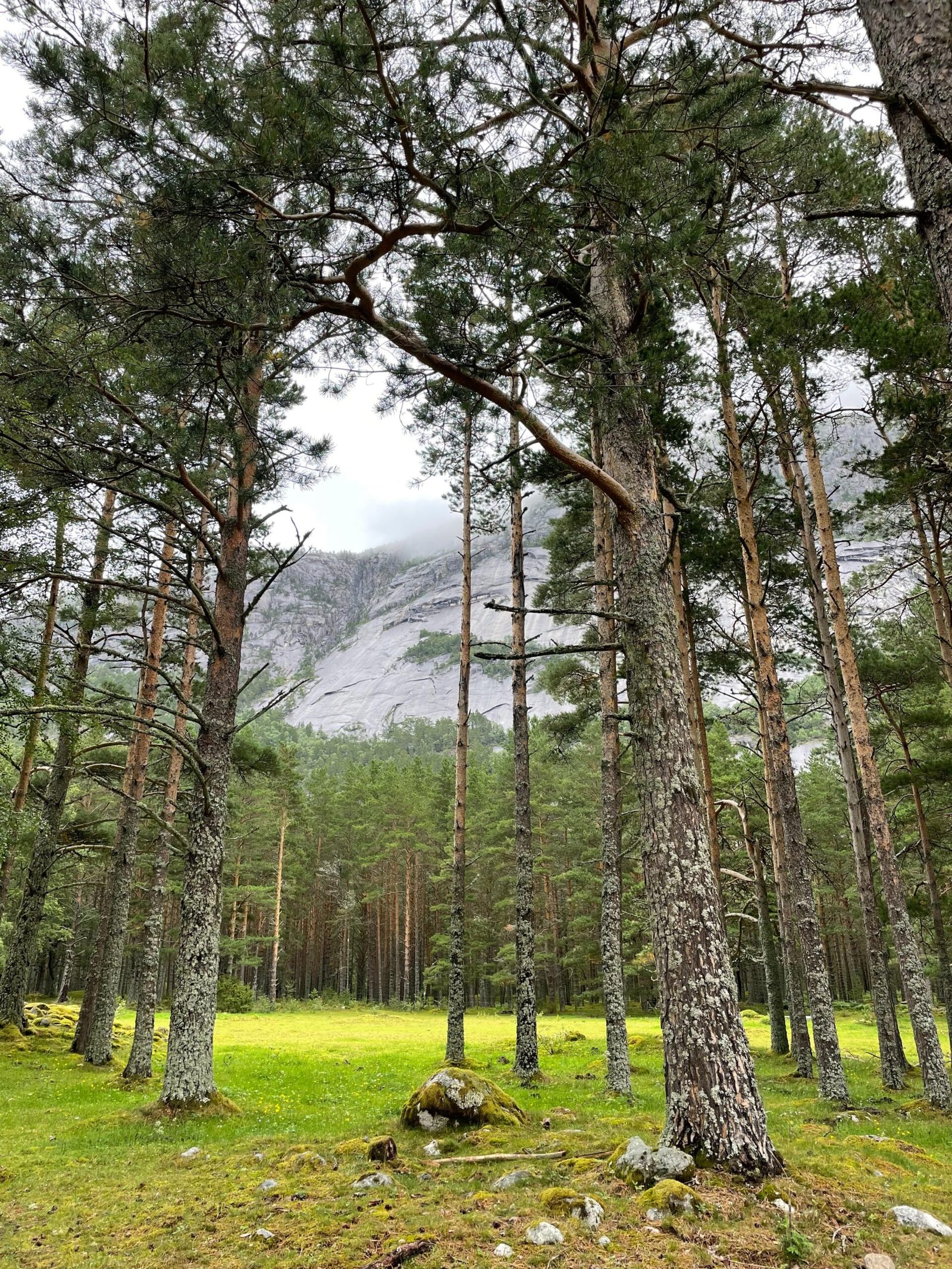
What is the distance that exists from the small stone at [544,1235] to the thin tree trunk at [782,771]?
7.38 meters

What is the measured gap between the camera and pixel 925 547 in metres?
10.9

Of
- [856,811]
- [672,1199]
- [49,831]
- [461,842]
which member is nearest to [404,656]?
[49,831]

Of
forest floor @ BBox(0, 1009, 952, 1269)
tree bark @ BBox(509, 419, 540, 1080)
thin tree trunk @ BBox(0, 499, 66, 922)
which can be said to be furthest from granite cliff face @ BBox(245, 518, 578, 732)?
forest floor @ BBox(0, 1009, 952, 1269)

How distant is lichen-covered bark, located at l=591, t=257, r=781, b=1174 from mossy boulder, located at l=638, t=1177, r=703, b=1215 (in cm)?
47

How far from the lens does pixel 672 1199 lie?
3.46 m

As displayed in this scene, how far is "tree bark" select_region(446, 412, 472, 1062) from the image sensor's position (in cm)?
1200

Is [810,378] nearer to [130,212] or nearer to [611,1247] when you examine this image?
[130,212]

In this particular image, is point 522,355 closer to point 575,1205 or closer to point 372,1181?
point 575,1205

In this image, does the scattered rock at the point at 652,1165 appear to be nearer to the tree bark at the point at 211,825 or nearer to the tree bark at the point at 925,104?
the tree bark at the point at 925,104

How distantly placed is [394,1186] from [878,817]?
27.9ft

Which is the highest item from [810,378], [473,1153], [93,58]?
[810,378]

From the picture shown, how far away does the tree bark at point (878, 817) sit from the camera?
887cm

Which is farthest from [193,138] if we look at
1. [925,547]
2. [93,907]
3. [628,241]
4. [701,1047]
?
[93,907]

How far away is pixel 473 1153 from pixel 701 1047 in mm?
2502
